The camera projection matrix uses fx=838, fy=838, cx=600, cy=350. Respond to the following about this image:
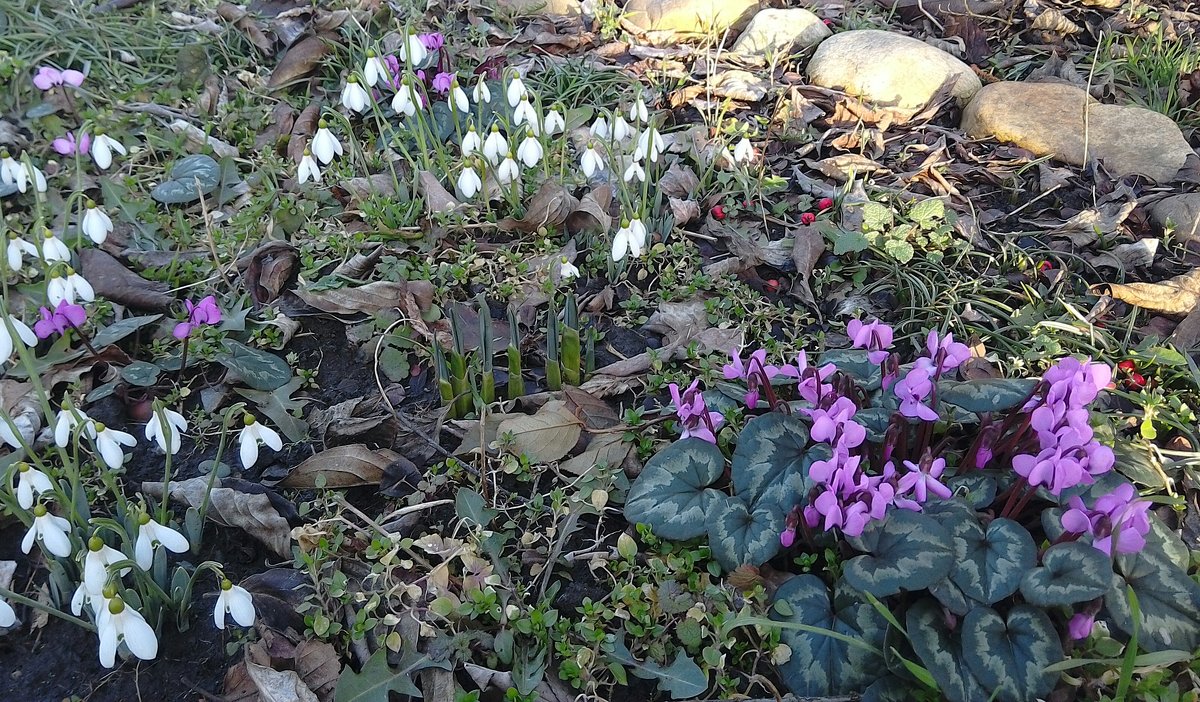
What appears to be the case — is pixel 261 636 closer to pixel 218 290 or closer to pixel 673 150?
pixel 218 290

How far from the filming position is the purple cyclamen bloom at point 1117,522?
1.33m

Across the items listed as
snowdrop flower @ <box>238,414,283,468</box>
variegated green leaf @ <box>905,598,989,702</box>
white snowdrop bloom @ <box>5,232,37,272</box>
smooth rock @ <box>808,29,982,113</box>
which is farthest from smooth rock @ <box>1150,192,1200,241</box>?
white snowdrop bloom @ <box>5,232,37,272</box>

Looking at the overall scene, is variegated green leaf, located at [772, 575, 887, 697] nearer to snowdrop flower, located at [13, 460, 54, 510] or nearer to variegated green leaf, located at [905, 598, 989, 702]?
variegated green leaf, located at [905, 598, 989, 702]

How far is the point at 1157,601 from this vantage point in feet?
4.55

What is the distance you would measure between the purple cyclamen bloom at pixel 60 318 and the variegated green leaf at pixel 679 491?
4.69ft

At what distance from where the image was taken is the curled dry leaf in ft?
6.07

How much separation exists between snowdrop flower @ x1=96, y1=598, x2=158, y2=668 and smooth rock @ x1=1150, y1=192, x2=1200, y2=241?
278 cm

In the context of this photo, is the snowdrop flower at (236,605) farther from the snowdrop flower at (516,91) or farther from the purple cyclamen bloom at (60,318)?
the snowdrop flower at (516,91)

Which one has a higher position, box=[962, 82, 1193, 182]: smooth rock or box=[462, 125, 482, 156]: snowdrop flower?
box=[462, 125, 482, 156]: snowdrop flower

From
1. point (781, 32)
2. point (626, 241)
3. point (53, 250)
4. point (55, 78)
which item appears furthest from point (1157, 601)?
point (55, 78)

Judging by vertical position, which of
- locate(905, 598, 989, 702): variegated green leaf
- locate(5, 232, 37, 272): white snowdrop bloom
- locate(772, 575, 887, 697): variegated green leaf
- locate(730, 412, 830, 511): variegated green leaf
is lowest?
locate(772, 575, 887, 697): variegated green leaf

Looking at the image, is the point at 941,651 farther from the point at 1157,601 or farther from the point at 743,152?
the point at 743,152

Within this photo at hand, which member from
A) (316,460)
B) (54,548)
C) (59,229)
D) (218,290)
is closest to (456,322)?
(316,460)

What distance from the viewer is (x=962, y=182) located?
2.84m
